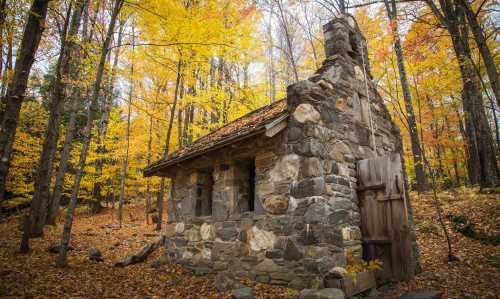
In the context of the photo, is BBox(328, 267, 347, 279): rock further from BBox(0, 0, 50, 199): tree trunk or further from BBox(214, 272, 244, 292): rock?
BBox(0, 0, 50, 199): tree trunk

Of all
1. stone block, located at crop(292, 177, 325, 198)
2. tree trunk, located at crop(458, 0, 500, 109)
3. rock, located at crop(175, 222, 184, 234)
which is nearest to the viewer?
stone block, located at crop(292, 177, 325, 198)

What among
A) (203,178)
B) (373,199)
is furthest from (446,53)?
(203,178)

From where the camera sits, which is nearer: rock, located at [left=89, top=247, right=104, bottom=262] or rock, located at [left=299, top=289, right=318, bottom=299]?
rock, located at [left=299, top=289, right=318, bottom=299]

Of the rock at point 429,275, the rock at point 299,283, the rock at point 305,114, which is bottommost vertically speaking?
the rock at point 429,275

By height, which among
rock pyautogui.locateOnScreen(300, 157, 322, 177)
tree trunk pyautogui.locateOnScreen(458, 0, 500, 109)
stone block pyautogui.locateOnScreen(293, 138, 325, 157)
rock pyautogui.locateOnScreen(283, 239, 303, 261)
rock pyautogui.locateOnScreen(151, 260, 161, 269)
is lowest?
rock pyautogui.locateOnScreen(151, 260, 161, 269)

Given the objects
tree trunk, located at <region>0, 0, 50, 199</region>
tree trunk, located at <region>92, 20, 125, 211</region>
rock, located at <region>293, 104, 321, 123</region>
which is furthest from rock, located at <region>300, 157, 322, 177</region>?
tree trunk, located at <region>92, 20, 125, 211</region>

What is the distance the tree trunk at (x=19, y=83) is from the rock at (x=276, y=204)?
14.7 ft

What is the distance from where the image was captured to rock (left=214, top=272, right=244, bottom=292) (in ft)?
17.2

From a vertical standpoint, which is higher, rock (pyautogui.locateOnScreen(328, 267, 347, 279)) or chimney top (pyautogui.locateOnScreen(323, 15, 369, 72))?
chimney top (pyautogui.locateOnScreen(323, 15, 369, 72))

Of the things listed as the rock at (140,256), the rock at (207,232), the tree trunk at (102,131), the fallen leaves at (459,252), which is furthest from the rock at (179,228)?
the tree trunk at (102,131)

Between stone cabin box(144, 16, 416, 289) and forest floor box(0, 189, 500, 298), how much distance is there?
1.70ft

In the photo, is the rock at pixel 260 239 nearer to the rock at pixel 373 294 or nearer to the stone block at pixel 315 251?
the stone block at pixel 315 251

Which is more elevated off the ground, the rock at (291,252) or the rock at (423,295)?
the rock at (291,252)

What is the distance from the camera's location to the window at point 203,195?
287 inches
